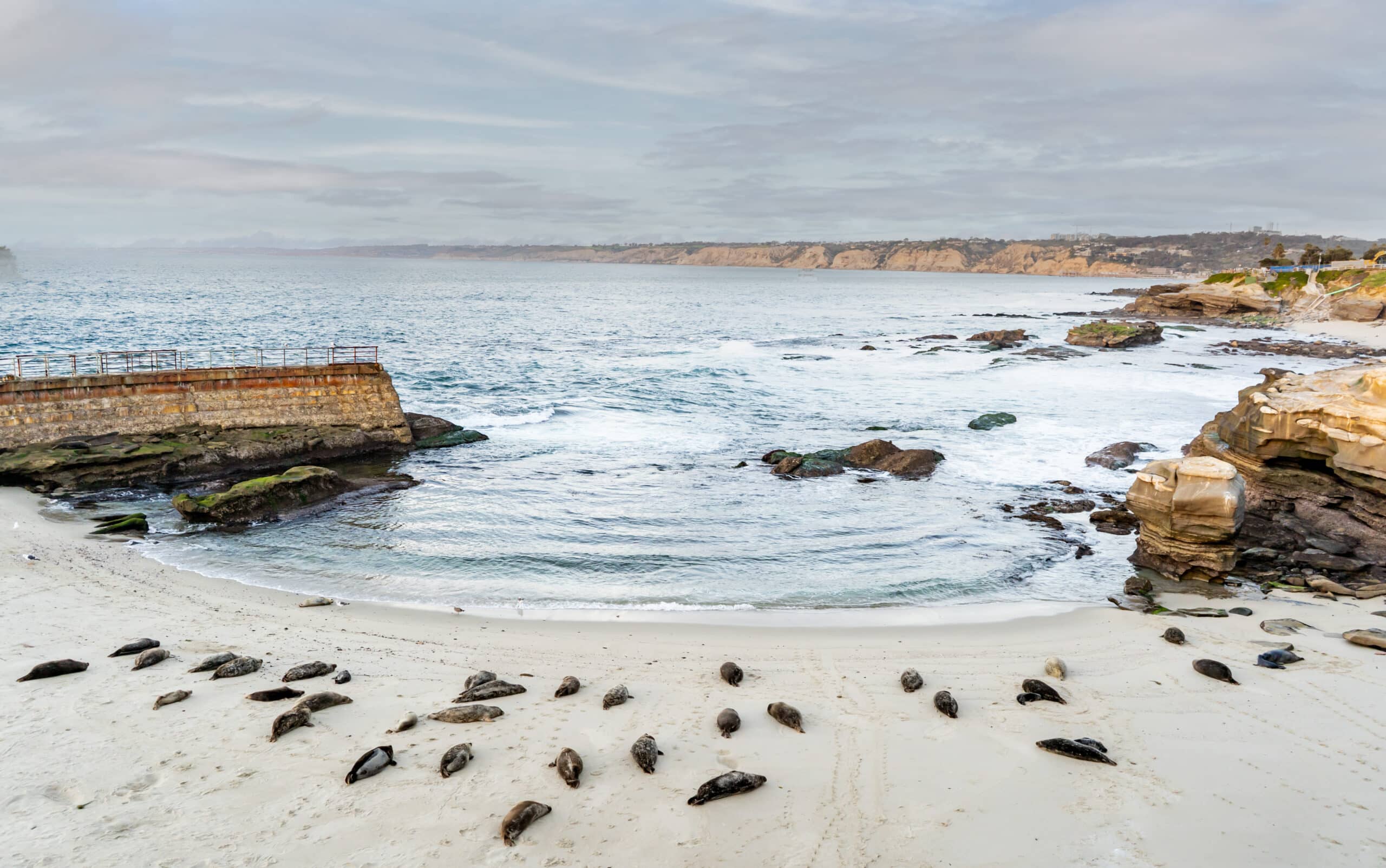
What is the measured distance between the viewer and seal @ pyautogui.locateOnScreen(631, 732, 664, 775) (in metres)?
7.98

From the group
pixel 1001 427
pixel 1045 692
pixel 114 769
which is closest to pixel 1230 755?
pixel 1045 692

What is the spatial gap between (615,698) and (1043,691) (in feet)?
17.5

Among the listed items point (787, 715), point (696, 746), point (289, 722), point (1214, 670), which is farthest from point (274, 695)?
point (1214, 670)

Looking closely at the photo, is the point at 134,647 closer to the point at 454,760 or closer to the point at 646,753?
the point at 454,760

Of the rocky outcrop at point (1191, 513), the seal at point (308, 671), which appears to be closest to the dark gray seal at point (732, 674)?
the seal at point (308, 671)

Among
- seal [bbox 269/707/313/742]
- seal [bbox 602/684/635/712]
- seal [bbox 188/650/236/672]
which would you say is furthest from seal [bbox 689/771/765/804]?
seal [bbox 188/650/236/672]

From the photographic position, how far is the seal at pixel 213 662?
10070mm

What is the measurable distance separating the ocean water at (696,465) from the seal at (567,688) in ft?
11.1

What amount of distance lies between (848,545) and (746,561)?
96.1 inches

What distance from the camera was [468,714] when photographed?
9.01 metres

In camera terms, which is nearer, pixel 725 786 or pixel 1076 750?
pixel 725 786

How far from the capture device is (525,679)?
33.7 feet

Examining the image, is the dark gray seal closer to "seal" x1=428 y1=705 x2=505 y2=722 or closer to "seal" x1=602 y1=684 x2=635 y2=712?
"seal" x1=602 y1=684 x2=635 y2=712

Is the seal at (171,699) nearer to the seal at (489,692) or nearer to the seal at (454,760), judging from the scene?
the seal at (489,692)
